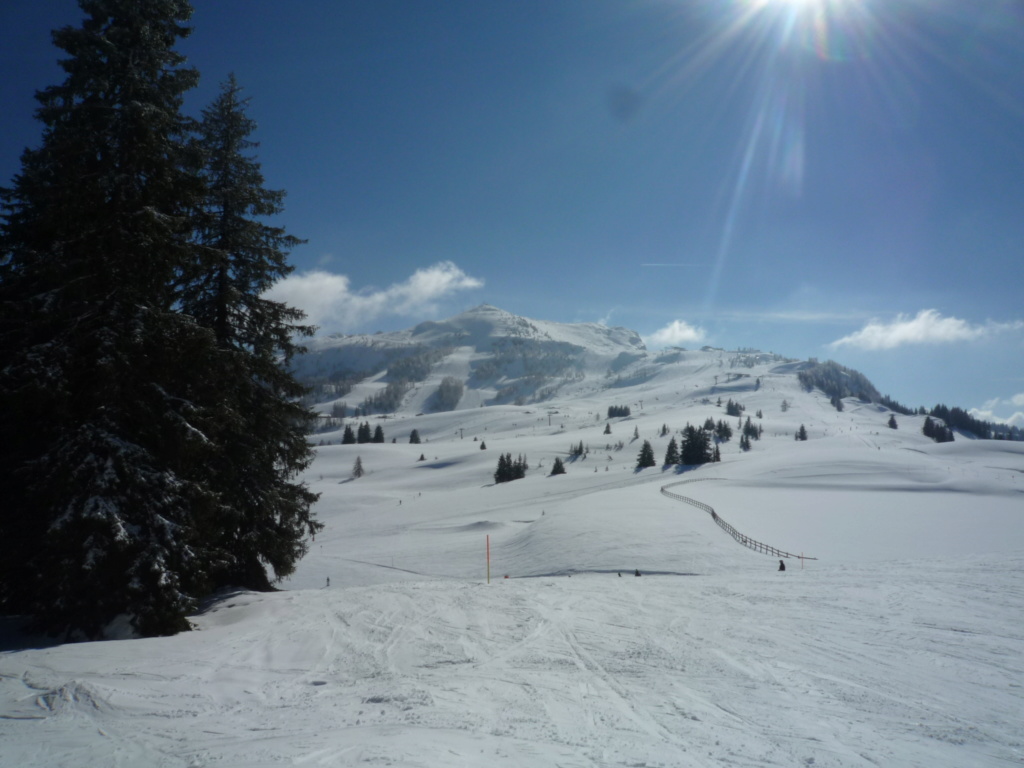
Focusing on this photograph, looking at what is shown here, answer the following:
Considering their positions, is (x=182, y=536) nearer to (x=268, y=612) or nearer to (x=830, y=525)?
(x=268, y=612)

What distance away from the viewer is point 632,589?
16.2 m

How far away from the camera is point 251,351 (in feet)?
48.5

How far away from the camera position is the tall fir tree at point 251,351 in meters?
14.1

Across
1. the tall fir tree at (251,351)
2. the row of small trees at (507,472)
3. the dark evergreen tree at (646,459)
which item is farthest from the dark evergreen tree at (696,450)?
the tall fir tree at (251,351)

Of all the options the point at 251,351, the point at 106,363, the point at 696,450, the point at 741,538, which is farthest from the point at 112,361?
the point at 696,450

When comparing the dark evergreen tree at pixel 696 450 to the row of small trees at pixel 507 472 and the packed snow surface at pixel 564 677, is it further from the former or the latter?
the packed snow surface at pixel 564 677

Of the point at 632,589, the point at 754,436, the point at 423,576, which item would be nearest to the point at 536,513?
the point at 423,576

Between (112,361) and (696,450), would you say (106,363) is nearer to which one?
(112,361)

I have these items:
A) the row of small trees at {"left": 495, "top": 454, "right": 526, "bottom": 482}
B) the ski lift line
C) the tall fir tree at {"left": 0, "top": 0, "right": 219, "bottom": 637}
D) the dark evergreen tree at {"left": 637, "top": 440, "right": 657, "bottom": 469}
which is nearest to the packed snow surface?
the tall fir tree at {"left": 0, "top": 0, "right": 219, "bottom": 637}

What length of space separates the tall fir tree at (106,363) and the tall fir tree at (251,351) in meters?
2.18

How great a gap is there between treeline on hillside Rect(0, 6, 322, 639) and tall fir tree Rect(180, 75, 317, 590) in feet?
2.29

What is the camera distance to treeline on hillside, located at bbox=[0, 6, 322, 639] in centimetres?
973

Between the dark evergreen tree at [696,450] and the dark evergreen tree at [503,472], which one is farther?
the dark evergreen tree at [696,450]

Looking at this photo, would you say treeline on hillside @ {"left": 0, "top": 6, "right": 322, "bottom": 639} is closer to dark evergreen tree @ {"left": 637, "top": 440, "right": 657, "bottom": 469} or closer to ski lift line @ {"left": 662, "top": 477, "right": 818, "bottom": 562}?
ski lift line @ {"left": 662, "top": 477, "right": 818, "bottom": 562}
